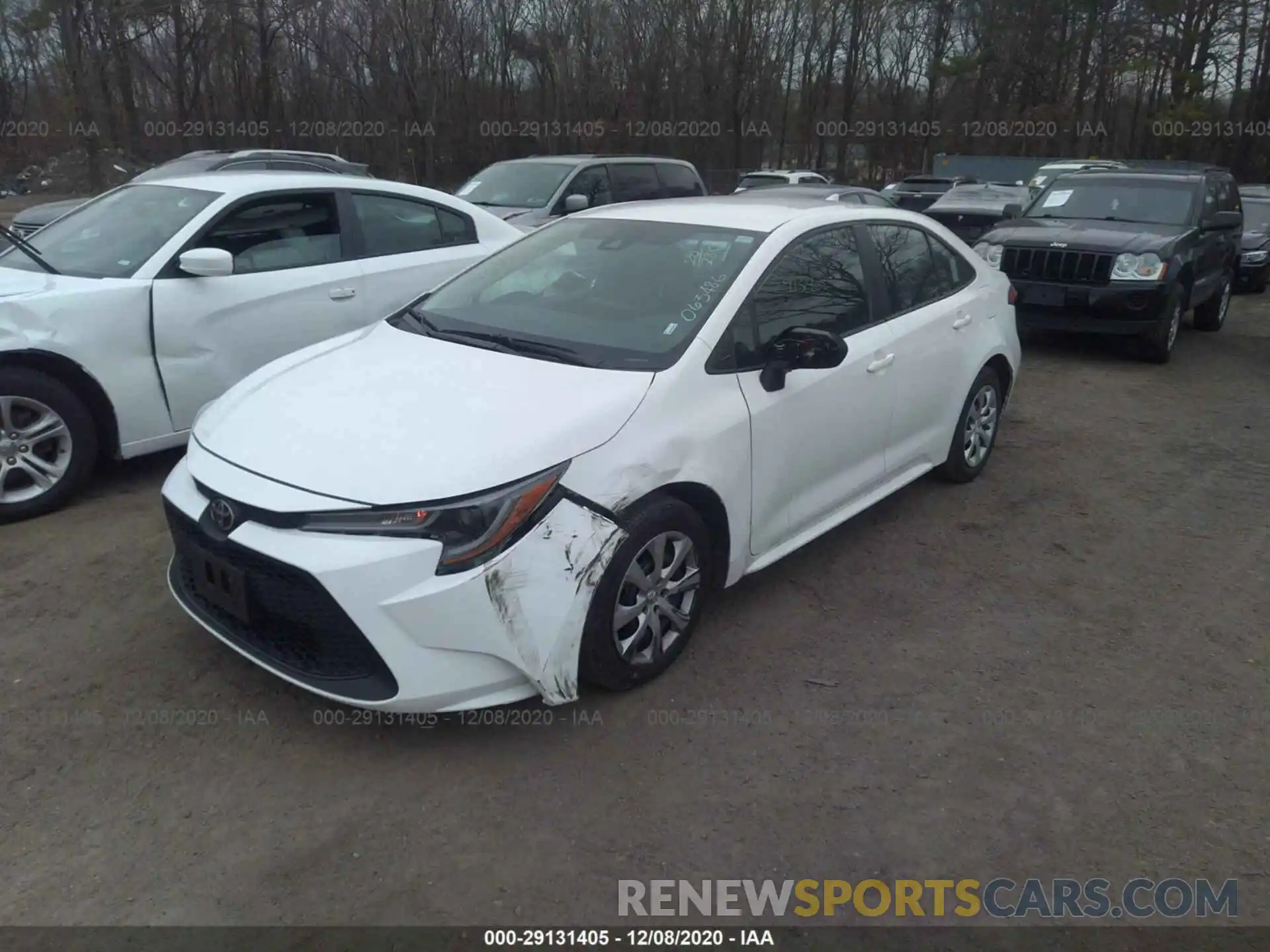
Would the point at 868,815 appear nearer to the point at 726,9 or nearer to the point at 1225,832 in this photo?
the point at 1225,832

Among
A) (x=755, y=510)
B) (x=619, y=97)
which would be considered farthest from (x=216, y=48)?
(x=755, y=510)

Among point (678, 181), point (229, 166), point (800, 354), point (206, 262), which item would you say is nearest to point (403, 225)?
point (206, 262)

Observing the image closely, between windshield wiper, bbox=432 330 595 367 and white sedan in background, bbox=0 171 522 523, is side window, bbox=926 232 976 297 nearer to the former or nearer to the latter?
windshield wiper, bbox=432 330 595 367

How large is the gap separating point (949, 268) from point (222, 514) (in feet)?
12.8

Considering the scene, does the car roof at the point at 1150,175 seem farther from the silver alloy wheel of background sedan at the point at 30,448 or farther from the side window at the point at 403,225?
the silver alloy wheel of background sedan at the point at 30,448

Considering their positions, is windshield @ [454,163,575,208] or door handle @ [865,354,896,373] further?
windshield @ [454,163,575,208]

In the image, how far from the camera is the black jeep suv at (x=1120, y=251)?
8719 mm

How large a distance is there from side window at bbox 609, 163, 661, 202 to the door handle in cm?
797

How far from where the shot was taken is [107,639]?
379 centimetres

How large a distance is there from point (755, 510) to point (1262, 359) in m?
8.21

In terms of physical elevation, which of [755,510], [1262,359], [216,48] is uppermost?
[216,48]

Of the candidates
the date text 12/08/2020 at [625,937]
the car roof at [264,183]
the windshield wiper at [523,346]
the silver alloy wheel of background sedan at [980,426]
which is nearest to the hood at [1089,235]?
the silver alloy wheel of background sedan at [980,426]

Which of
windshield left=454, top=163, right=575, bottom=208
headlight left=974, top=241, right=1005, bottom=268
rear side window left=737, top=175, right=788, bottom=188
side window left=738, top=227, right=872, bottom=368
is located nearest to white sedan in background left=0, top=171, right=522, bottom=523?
side window left=738, top=227, right=872, bottom=368

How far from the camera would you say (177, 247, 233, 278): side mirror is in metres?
4.94
